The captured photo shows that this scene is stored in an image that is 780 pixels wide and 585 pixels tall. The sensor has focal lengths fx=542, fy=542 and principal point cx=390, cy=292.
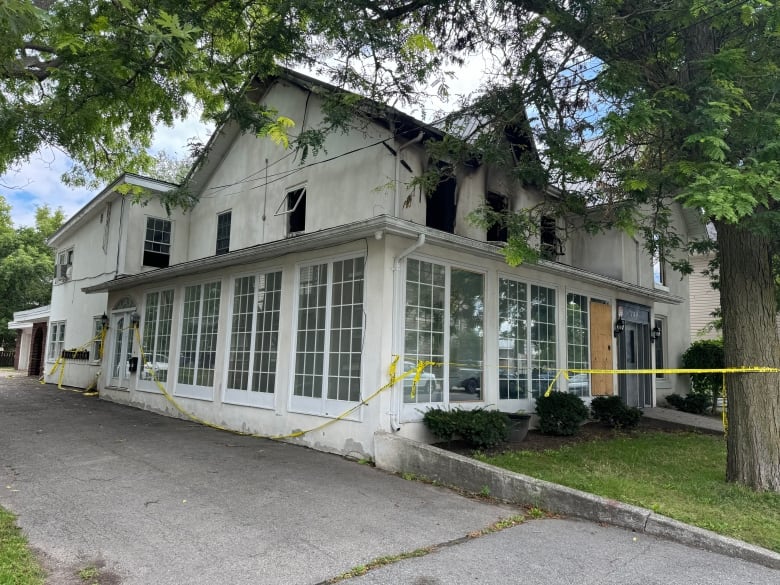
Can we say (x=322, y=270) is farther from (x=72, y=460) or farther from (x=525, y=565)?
(x=525, y=565)

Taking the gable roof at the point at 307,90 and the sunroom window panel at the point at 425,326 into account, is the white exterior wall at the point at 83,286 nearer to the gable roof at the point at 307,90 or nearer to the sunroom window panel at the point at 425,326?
the gable roof at the point at 307,90

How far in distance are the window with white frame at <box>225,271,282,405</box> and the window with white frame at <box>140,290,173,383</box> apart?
2.71 meters

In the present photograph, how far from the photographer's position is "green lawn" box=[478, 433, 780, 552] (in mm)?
5211

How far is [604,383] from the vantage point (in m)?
12.3

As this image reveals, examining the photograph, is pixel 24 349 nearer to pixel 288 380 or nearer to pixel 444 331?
pixel 288 380

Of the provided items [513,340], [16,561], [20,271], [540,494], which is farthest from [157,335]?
[20,271]

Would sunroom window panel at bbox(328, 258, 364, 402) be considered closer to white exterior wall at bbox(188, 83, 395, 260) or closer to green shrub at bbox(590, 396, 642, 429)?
white exterior wall at bbox(188, 83, 395, 260)

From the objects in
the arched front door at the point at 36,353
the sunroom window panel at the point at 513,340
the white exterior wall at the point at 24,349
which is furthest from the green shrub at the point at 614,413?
the white exterior wall at the point at 24,349

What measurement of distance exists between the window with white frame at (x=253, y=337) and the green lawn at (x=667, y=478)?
432 centimetres

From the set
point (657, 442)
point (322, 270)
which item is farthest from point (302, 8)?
point (657, 442)

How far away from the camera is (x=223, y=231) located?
13148 millimetres

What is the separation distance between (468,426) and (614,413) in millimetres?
4763

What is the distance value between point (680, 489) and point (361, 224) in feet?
16.6

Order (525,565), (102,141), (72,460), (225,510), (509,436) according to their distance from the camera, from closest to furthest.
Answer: (525,565) < (225,510) < (72,460) < (509,436) < (102,141)
